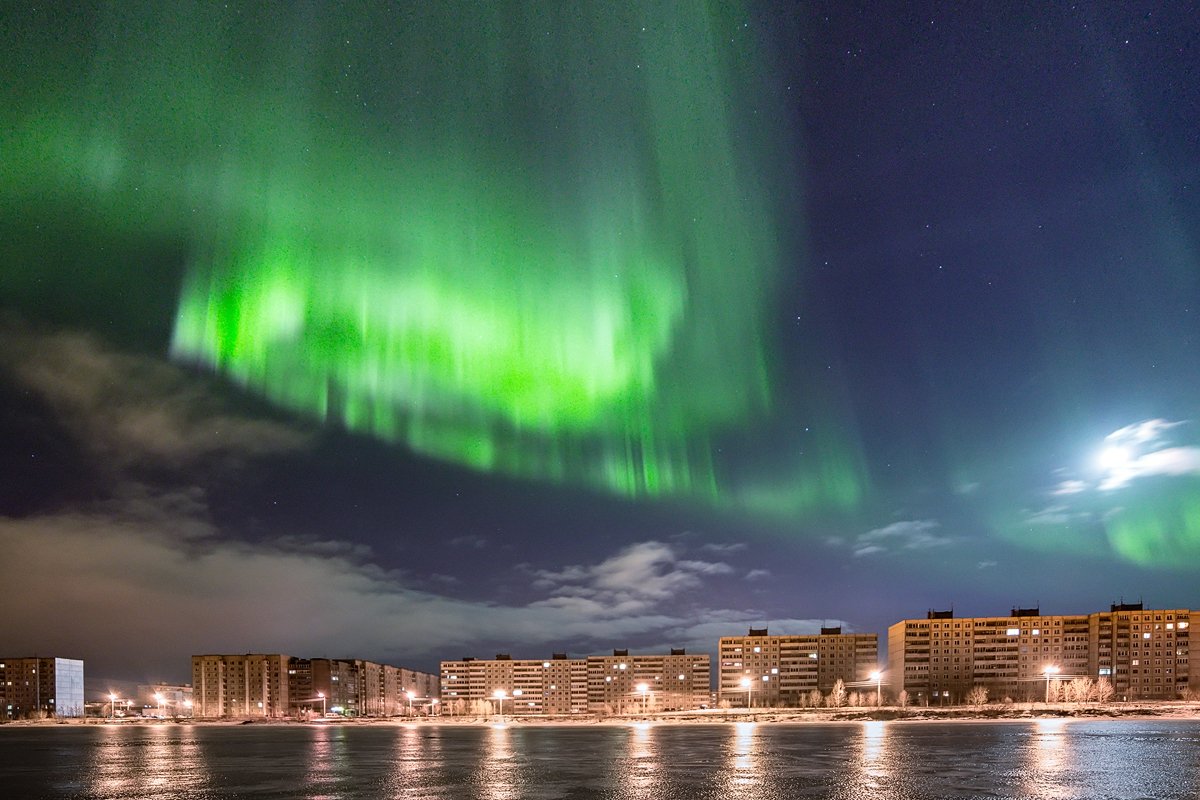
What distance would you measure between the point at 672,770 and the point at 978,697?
6018 inches

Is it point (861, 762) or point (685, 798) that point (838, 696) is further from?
point (685, 798)

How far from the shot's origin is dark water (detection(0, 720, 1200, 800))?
41.4 m

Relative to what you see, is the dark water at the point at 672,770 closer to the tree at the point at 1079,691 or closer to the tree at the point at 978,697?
the tree at the point at 1079,691

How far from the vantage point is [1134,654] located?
192m

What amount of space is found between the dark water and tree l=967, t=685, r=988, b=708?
102787 millimetres

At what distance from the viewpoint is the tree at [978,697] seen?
179875mm

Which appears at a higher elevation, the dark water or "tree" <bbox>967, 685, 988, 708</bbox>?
the dark water

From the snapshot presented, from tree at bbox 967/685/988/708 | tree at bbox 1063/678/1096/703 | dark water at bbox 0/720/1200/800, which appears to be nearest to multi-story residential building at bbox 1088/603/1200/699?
tree at bbox 1063/678/1096/703

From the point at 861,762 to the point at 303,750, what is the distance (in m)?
56.0

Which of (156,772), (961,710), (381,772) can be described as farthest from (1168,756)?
(961,710)

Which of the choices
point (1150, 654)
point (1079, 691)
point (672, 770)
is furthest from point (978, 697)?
point (672, 770)

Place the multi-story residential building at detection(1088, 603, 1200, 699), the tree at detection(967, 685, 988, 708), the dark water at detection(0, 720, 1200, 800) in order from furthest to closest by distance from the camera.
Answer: the multi-story residential building at detection(1088, 603, 1200, 699) → the tree at detection(967, 685, 988, 708) → the dark water at detection(0, 720, 1200, 800)

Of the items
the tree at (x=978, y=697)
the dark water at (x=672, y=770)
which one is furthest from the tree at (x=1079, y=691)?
the dark water at (x=672, y=770)

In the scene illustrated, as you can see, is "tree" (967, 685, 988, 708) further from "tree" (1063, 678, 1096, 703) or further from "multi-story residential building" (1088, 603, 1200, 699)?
"multi-story residential building" (1088, 603, 1200, 699)
